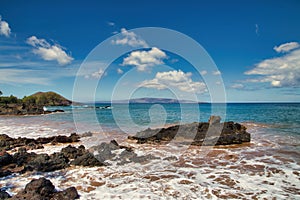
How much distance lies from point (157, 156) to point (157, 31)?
8319mm

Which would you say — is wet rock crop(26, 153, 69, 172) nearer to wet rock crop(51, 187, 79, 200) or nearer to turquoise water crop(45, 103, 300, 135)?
wet rock crop(51, 187, 79, 200)

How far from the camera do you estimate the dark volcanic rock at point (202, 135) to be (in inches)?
547

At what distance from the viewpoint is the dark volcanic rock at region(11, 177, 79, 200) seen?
17.9ft

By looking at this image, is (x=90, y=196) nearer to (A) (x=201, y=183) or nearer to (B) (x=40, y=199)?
(B) (x=40, y=199)

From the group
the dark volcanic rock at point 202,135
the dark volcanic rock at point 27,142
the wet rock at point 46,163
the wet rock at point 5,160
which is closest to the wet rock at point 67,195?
the wet rock at point 46,163

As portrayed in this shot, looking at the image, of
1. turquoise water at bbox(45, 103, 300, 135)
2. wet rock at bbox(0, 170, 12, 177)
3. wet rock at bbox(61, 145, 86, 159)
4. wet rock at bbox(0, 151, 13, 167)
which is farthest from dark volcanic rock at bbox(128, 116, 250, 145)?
wet rock at bbox(0, 170, 12, 177)

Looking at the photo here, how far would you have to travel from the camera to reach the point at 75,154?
32.5ft

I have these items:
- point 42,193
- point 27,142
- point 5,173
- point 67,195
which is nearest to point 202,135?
point 67,195

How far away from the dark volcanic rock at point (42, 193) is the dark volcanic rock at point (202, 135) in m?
8.93

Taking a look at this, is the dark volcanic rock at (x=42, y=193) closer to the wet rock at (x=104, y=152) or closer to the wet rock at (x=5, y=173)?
the wet rock at (x=5, y=173)

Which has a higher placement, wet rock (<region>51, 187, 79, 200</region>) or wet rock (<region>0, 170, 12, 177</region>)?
wet rock (<region>0, 170, 12, 177</region>)

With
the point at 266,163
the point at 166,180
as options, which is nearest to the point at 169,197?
the point at 166,180

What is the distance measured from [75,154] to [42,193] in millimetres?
4349

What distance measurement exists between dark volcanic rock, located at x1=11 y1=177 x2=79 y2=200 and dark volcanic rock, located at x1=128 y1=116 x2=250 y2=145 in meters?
8.93
